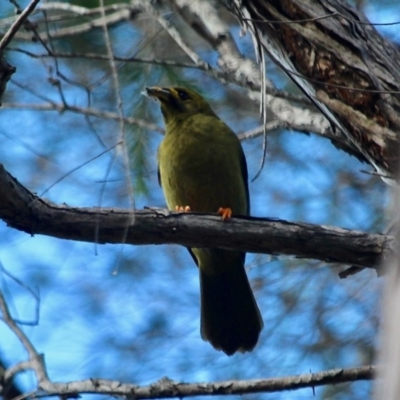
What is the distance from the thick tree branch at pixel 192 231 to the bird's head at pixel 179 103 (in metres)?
1.83

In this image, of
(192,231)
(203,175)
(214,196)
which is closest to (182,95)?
(203,175)

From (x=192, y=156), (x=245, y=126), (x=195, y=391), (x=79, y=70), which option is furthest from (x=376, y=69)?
(x=245, y=126)

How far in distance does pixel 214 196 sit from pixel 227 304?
2.21 feet

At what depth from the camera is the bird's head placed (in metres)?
4.77

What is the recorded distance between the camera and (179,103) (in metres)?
4.84

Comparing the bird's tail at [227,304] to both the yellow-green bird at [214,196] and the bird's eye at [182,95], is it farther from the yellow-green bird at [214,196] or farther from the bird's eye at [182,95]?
the bird's eye at [182,95]

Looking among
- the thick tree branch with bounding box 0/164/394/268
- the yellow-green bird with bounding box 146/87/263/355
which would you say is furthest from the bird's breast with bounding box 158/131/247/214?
the thick tree branch with bounding box 0/164/394/268

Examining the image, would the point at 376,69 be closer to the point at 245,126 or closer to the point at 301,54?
the point at 301,54

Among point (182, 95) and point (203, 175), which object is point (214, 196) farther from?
point (182, 95)

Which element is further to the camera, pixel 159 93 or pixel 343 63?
pixel 159 93

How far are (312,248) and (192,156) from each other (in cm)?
165

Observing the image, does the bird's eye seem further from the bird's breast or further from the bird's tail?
the bird's tail

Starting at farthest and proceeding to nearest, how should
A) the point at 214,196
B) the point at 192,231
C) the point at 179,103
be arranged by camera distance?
the point at 179,103 < the point at 214,196 < the point at 192,231

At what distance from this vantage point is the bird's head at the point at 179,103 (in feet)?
15.7
